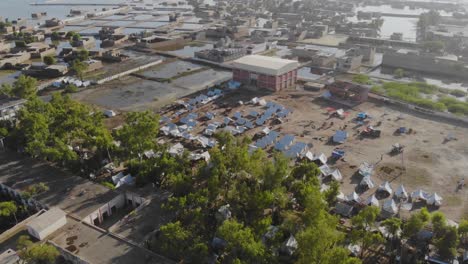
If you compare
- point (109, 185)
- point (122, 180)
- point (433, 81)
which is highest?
point (433, 81)

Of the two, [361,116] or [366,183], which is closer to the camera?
[366,183]

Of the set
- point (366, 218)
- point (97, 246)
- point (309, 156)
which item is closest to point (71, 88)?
point (309, 156)

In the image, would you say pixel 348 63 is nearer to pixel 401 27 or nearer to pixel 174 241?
pixel 174 241

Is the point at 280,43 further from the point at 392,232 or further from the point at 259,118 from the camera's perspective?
the point at 392,232

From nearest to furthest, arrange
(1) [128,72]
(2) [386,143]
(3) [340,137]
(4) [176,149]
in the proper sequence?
1. (4) [176,149]
2. (2) [386,143]
3. (3) [340,137]
4. (1) [128,72]

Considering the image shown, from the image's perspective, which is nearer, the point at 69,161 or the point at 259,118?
the point at 69,161

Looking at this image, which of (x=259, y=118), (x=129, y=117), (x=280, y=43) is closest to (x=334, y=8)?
(x=280, y=43)

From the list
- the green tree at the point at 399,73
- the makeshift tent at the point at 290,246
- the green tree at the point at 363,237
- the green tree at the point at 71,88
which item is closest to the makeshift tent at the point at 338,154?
the green tree at the point at 363,237

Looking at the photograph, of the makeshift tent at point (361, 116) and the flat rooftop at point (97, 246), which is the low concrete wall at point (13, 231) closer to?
the flat rooftop at point (97, 246)
